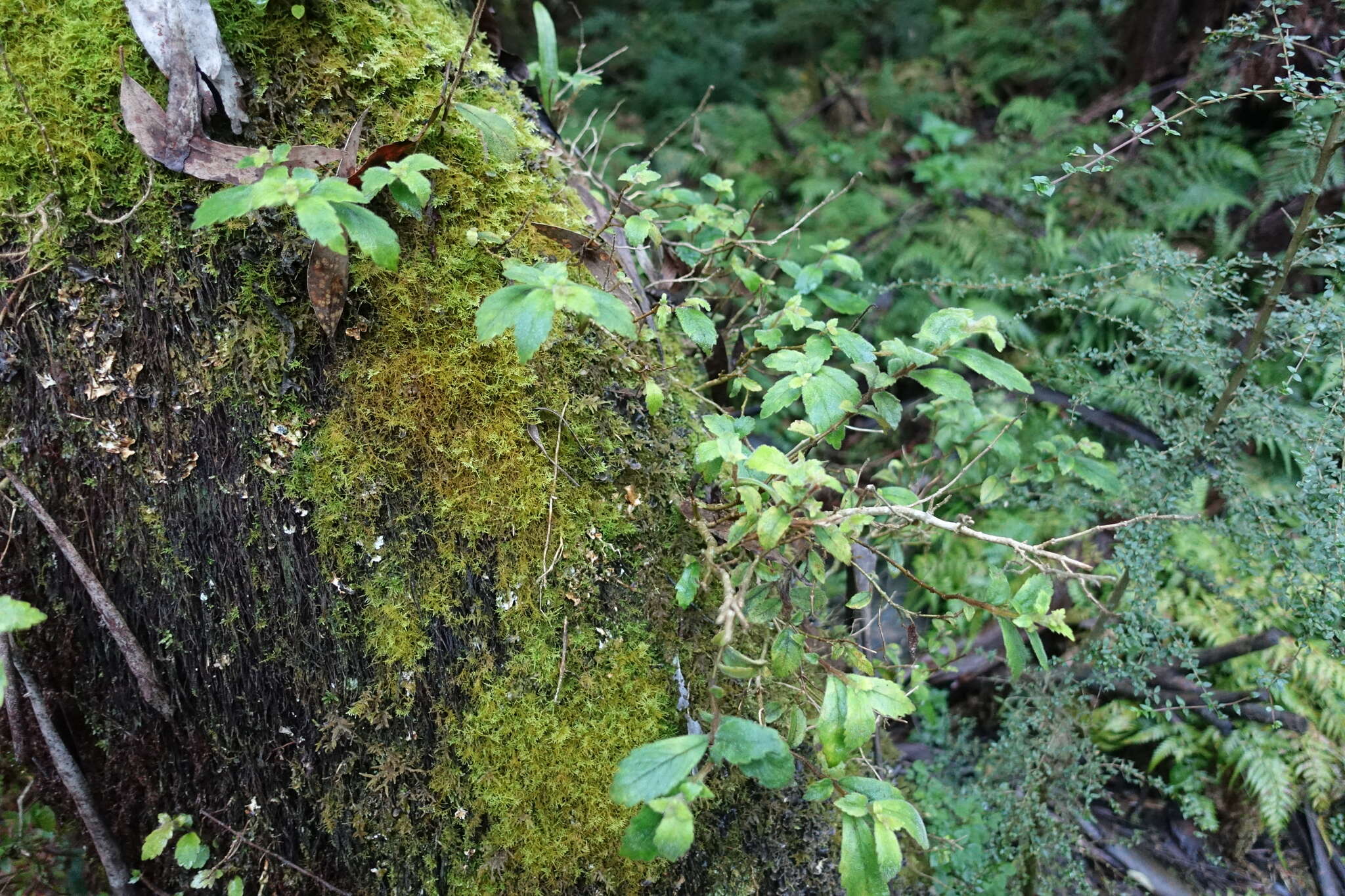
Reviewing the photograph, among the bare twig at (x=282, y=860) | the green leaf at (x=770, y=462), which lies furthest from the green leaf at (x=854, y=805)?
the bare twig at (x=282, y=860)

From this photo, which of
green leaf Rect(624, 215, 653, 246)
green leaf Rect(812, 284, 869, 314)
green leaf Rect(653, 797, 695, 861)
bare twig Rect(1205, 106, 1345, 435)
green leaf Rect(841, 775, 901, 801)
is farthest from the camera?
green leaf Rect(812, 284, 869, 314)

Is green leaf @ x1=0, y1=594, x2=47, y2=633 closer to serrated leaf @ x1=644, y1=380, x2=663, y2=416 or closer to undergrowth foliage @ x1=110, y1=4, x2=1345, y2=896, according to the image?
undergrowth foliage @ x1=110, y1=4, x2=1345, y2=896

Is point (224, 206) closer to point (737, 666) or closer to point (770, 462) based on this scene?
point (770, 462)

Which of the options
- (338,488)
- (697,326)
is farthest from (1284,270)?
(338,488)

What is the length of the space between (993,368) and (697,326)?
704mm

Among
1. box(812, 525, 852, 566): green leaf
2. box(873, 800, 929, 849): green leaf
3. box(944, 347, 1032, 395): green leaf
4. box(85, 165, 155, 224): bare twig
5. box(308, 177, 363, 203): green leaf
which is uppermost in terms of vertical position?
box(308, 177, 363, 203): green leaf

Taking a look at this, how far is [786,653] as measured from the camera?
1.63m

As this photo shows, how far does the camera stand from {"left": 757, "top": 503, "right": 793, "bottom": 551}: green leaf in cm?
151

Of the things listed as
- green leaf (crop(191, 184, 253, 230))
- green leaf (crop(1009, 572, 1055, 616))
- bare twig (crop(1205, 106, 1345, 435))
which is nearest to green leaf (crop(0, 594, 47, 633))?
green leaf (crop(191, 184, 253, 230))

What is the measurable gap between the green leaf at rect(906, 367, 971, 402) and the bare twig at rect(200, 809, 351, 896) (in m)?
1.86

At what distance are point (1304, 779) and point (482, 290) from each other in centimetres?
324

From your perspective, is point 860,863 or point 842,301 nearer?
point 860,863

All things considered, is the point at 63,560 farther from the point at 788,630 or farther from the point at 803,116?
the point at 803,116

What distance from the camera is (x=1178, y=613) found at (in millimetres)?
3061
